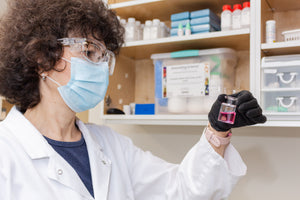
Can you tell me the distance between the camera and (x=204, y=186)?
3.04 feet

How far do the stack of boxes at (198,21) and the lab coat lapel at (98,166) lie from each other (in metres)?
0.58

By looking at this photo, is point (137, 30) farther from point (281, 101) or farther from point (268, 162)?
point (268, 162)

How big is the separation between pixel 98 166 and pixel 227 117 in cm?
44

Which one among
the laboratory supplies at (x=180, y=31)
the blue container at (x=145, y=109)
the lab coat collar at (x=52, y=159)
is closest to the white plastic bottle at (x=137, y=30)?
the laboratory supplies at (x=180, y=31)

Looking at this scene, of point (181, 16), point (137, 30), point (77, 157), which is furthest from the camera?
point (137, 30)

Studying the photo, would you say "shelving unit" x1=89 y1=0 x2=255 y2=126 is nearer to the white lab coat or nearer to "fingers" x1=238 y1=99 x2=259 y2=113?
the white lab coat

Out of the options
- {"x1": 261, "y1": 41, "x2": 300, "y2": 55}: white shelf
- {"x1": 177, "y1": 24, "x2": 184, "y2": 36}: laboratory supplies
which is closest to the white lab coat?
{"x1": 261, "y1": 41, "x2": 300, "y2": 55}: white shelf

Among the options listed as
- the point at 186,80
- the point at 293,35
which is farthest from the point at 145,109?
the point at 293,35

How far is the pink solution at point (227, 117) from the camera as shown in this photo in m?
0.86

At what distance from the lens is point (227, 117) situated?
87 cm

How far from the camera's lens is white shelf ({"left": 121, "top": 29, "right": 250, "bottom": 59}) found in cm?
114

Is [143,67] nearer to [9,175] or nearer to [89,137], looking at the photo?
[89,137]

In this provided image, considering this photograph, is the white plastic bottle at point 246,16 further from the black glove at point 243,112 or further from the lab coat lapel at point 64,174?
the lab coat lapel at point 64,174

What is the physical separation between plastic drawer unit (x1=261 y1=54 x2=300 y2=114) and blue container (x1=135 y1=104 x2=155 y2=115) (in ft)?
1.53
